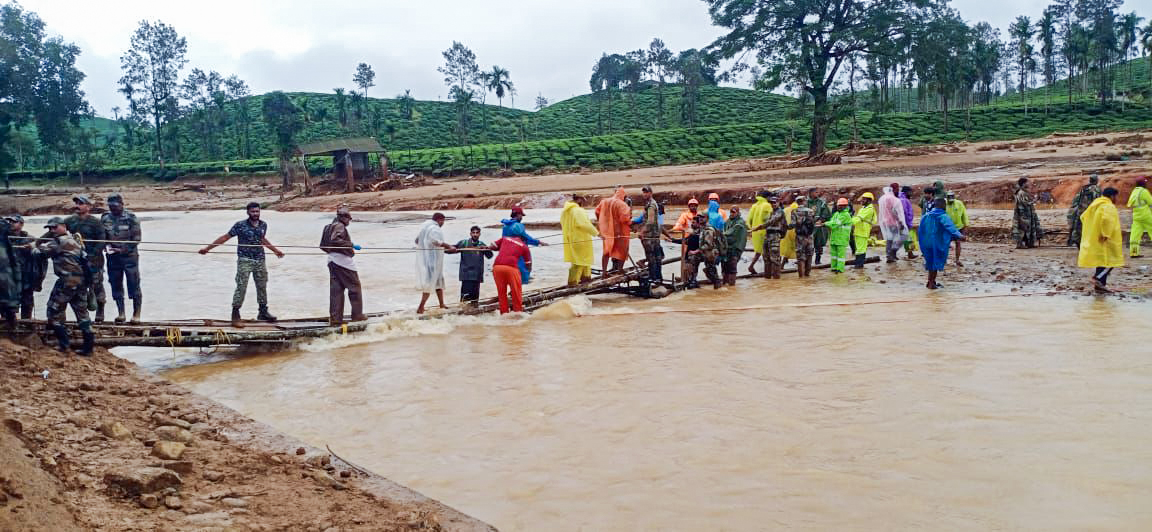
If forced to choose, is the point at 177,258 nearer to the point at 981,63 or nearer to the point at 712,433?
the point at 712,433

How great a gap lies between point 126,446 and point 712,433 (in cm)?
424

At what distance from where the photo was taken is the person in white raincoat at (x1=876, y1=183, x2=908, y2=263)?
1394cm

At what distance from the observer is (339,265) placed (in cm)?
971

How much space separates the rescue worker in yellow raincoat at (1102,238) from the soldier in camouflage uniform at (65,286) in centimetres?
1197

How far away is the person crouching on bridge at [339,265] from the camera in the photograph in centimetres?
957

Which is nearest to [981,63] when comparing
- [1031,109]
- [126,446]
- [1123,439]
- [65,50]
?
[1031,109]

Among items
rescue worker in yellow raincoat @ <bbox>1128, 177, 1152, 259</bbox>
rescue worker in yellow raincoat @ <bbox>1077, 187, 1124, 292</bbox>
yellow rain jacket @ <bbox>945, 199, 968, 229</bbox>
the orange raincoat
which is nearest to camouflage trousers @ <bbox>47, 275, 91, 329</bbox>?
the orange raincoat

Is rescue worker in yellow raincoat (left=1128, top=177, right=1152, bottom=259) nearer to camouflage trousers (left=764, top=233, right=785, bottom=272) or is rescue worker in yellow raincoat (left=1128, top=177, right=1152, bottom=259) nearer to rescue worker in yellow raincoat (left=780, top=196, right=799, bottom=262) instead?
rescue worker in yellow raincoat (left=780, top=196, right=799, bottom=262)

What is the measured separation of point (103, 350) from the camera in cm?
845

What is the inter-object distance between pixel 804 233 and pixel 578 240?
400cm

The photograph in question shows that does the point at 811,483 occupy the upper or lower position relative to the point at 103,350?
lower

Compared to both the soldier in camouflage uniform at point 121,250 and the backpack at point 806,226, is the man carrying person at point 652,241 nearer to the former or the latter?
the backpack at point 806,226

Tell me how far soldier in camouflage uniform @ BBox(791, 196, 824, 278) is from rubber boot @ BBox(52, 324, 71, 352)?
10.4m

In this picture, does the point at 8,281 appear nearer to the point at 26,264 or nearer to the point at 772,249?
the point at 26,264
